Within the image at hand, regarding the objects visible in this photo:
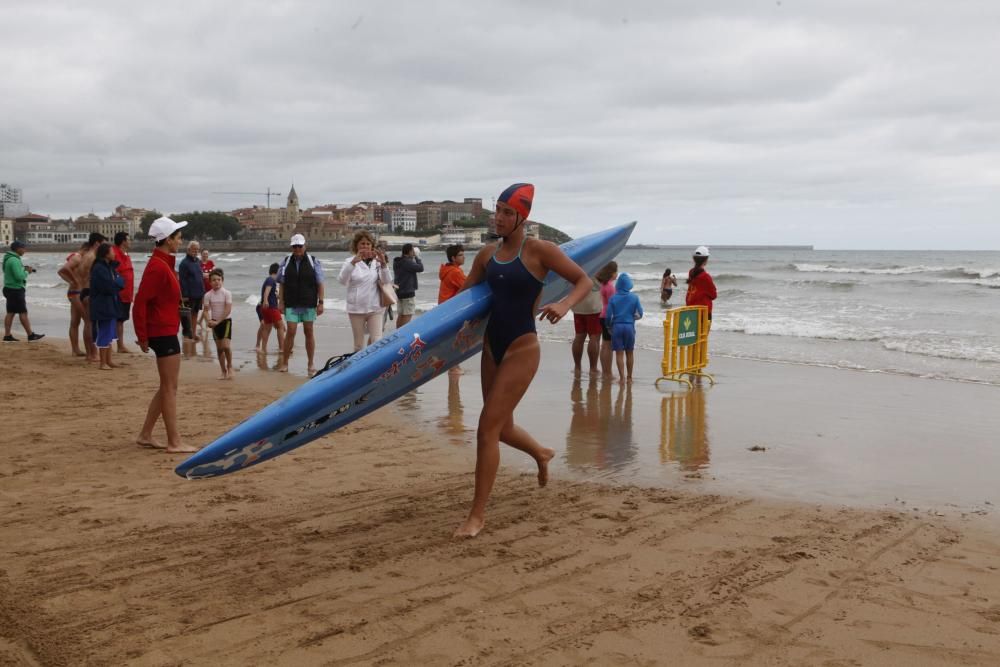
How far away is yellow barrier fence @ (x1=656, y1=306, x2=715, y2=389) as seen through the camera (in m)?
10.4

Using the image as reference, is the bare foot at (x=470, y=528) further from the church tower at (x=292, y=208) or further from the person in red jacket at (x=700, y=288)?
the church tower at (x=292, y=208)

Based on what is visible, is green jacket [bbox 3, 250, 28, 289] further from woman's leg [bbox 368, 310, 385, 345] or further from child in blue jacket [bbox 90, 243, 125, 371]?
woman's leg [bbox 368, 310, 385, 345]

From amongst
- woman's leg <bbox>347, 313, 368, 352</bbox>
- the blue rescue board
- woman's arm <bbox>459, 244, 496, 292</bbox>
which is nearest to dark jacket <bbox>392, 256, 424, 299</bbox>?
woman's leg <bbox>347, 313, 368, 352</bbox>

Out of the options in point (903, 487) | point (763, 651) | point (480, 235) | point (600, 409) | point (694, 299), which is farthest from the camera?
point (480, 235)

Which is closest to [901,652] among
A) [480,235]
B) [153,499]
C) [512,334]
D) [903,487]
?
[512,334]

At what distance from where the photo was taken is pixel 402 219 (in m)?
176

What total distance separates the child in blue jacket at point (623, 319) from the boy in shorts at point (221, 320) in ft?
15.9

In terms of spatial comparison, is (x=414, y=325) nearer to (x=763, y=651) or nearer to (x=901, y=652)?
(x=763, y=651)

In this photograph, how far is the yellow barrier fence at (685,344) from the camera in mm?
10422

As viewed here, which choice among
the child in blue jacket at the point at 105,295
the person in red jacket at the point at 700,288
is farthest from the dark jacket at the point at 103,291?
the person in red jacket at the point at 700,288

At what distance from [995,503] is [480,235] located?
117034 mm

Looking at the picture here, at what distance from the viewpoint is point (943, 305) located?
26219mm

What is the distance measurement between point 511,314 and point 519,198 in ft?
2.17

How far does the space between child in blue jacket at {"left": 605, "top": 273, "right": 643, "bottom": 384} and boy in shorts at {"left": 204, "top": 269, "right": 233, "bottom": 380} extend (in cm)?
486
